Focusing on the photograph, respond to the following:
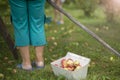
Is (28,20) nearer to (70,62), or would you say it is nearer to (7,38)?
(7,38)

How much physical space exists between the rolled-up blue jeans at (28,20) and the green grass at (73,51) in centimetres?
48

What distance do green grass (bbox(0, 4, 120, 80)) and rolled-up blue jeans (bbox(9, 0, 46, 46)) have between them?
48cm

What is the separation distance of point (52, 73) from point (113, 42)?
7.78ft

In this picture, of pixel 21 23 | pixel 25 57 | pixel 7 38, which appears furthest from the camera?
pixel 7 38

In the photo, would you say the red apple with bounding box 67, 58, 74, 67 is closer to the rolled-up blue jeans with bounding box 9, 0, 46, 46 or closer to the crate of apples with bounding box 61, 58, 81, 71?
the crate of apples with bounding box 61, 58, 81, 71

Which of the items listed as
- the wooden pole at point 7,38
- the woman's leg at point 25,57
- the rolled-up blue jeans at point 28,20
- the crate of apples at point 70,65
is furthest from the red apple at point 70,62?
the wooden pole at point 7,38

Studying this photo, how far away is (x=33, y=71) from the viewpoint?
5.34 m

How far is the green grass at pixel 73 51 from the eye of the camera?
17.1 ft

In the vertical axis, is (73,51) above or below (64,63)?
below

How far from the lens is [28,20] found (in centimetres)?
523

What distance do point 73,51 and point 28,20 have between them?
4.86ft

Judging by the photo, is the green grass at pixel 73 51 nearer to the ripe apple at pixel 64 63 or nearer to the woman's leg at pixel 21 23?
the ripe apple at pixel 64 63

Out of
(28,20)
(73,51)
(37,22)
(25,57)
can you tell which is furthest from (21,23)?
(73,51)

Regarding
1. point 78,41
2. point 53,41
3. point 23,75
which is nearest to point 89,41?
point 78,41
